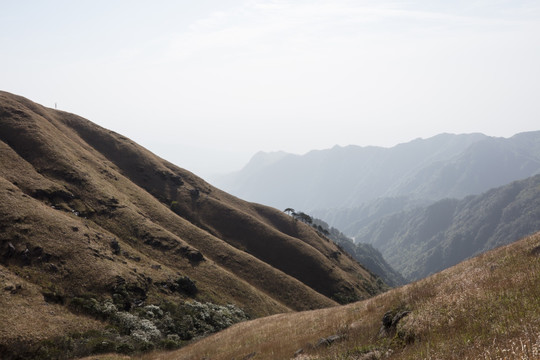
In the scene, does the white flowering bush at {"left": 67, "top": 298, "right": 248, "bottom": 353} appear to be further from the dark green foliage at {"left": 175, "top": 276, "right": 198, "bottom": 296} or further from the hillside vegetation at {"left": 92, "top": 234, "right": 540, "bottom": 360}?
the hillside vegetation at {"left": 92, "top": 234, "right": 540, "bottom": 360}

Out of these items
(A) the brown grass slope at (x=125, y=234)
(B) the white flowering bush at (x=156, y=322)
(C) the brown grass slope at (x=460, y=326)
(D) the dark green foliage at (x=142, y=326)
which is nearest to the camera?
(C) the brown grass slope at (x=460, y=326)

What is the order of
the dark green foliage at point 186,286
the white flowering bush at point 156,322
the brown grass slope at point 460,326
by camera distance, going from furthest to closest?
the dark green foliage at point 186,286, the white flowering bush at point 156,322, the brown grass slope at point 460,326

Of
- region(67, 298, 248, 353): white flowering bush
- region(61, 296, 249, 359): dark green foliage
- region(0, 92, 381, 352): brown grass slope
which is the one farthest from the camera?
region(0, 92, 381, 352): brown grass slope

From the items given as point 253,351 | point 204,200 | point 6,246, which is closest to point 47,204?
point 6,246

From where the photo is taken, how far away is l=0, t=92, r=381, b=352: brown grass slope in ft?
151

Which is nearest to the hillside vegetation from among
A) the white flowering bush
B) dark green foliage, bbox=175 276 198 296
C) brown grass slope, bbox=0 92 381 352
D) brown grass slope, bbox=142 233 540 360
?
A: brown grass slope, bbox=142 233 540 360

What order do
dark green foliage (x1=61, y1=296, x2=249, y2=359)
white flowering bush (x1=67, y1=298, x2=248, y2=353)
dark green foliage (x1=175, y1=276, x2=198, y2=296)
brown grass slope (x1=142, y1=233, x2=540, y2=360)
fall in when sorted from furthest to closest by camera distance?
1. dark green foliage (x1=175, y1=276, x2=198, y2=296)
2. white flowering bush (x1=67, y1=298, x2=248, y2=353)
3. dark green foliage (x1=61, y1=296, x2=249, y2=359)
4. brown grass slope (x1=142, y1=233, x2=540, y2=360)

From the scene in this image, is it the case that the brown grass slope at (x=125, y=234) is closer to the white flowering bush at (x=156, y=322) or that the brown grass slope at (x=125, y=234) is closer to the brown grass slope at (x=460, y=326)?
the white flowering bush at (x=156, y=322)

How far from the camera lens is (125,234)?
65.2m

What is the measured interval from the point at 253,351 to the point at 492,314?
500 inches

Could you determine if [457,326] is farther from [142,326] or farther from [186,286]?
[186,286]

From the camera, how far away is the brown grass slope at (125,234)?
151 feet

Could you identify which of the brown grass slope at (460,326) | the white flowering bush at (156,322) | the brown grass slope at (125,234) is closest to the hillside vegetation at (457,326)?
the brown grass slope at (460,326)

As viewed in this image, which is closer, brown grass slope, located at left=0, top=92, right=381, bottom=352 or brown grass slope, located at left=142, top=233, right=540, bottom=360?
brown grass slope, located at left=142, top=233, right=540, bottom=360
